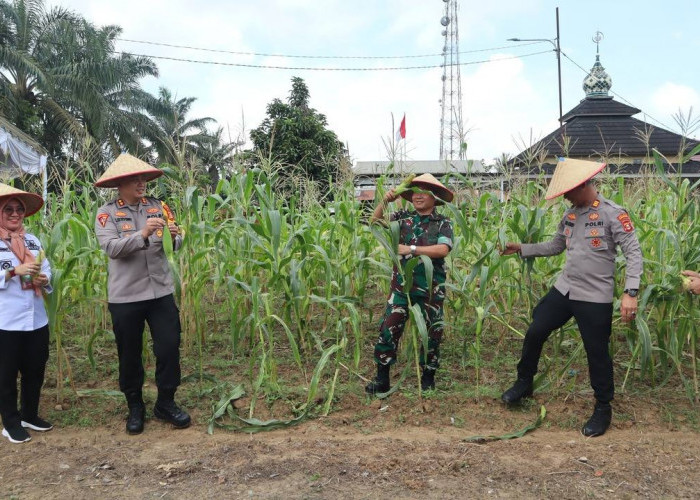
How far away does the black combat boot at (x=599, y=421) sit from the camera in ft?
9.25

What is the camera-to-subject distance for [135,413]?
117 inches

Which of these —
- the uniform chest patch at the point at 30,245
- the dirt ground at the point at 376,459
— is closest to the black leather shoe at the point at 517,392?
the dirt ground at the point at 376,459

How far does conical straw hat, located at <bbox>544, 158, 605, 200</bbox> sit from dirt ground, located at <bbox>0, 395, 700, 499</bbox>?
4.09 feet

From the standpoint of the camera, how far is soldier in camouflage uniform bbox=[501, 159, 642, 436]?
8.91 feet

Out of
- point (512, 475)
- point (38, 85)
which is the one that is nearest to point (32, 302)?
point (512, 475)

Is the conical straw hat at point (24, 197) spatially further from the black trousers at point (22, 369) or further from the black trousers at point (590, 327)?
the black trousers at point (590, 327)

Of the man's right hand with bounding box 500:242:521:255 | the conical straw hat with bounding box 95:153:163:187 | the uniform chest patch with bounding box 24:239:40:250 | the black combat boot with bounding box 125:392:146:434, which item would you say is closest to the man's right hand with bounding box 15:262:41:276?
the uniform chest patch with bounding box 24:239:40:250

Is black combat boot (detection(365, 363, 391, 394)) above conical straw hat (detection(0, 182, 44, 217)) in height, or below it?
below

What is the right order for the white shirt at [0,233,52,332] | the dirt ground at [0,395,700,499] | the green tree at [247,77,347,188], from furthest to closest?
the green tree at [247,77,347,188]
the white shirt at [0,233,52,332]
the dirt ground at [0,395,700,499]

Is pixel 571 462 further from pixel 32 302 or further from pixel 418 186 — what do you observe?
pixel 32 302

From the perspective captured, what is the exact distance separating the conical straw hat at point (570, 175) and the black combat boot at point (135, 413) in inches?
94.3

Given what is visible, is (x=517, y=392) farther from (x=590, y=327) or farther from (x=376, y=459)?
(x=376, y=459)

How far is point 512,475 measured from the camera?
238 cm

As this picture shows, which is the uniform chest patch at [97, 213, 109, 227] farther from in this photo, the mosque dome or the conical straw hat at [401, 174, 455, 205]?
the mosque dome
